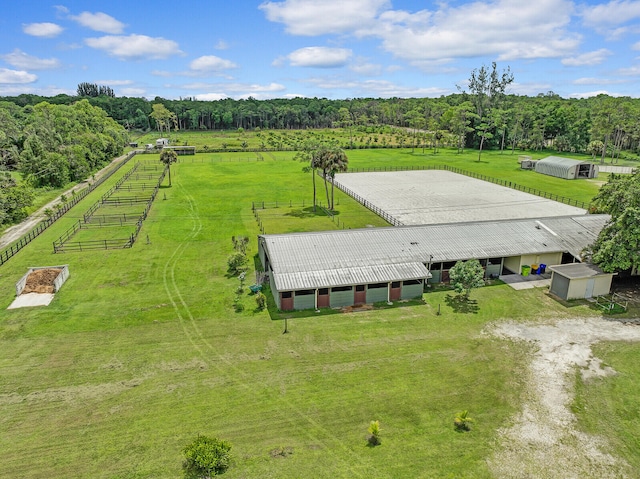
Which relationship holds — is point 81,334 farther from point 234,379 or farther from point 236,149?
point 236,149

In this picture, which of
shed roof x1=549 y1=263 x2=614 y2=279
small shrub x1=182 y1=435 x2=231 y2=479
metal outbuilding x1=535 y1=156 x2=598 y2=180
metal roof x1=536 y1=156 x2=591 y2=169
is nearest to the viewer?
small shrub x1=182 y1=435 x2=231 y2=479

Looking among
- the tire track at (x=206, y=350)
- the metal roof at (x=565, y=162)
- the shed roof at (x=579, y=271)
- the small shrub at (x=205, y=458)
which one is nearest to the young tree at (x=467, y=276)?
the shed roof at (x=579, y=271)

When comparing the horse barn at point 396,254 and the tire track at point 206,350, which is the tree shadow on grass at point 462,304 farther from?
the tire track at point 206,350

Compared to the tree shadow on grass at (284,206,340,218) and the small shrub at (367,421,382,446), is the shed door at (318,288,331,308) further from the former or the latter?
the tree shadow on grass at (284,206,340,218)

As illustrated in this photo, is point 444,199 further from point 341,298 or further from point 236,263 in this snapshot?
point 341,298

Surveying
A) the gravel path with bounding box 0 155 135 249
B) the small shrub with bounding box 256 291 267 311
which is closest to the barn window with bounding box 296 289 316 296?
the small shrub with bounding box 256 291 267 311

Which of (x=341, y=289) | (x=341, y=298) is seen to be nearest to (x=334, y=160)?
(x=341, y=289)

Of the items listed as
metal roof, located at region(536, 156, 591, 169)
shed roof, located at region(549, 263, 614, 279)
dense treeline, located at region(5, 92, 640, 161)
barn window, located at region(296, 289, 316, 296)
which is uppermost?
dense treeline, located at region(5, 92, 640, 161)
